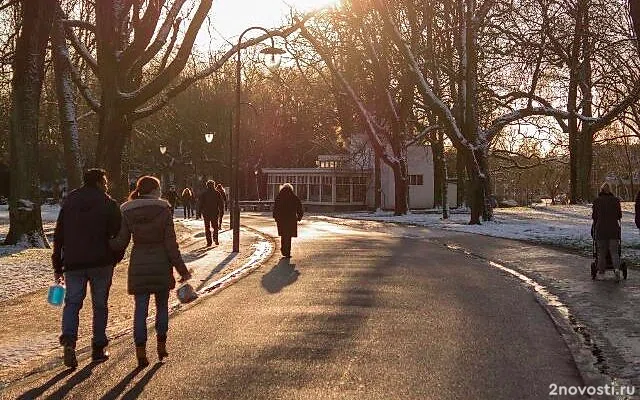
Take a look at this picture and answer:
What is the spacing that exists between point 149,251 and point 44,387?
1521 millimetres

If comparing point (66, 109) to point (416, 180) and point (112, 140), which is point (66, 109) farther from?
point (416, 180)

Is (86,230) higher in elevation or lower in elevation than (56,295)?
higher

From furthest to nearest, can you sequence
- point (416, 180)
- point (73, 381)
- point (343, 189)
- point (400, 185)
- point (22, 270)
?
point (416, 180) → point (343, 189) → point (400, 185) → point (22, 270) → point (73, 381)

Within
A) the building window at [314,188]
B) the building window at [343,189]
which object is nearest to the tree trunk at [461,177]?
the building window at [343,189]

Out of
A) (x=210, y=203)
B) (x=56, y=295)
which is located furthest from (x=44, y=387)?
(x=210, y=203)

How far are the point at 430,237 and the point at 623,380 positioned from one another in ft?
66.6

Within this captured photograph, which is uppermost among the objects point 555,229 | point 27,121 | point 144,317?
point 27,121

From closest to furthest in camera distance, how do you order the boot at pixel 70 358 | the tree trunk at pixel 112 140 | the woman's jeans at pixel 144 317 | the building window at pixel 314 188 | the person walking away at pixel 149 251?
the boot at pixel 70 358
the woman's jeans at pixel 144 317
the person walking away at pixel 149 251
the tree trunk at pixel 112 140
the building window at pixel 314 188

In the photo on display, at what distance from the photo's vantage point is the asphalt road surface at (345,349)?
19.5 ft

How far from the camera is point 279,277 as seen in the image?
13875 millimetres

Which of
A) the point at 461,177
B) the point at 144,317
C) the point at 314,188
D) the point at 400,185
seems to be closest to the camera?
the point at 144,317

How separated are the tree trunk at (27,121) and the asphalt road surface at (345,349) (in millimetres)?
9274

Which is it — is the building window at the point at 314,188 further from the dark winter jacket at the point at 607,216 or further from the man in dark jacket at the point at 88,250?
the man in dark jacket at the point at 88,250

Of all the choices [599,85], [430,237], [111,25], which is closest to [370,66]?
[599,85]
